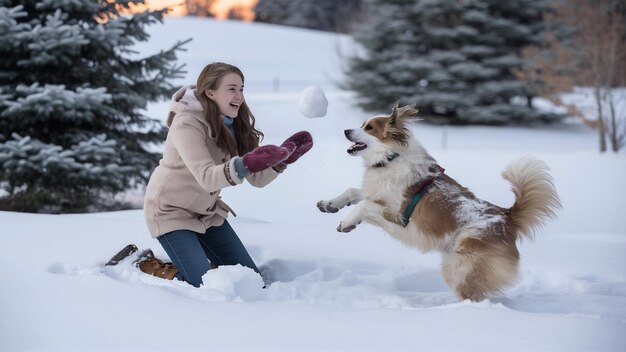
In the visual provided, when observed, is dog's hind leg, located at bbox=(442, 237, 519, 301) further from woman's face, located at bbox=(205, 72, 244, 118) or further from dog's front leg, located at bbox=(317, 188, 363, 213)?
woman's face, located at bbox=(205, 72, 244, 118)

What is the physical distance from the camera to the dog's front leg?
382 cm

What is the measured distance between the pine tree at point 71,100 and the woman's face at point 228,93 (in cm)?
295

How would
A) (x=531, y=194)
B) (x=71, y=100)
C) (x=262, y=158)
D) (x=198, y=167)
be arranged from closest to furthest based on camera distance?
(x=262, y=158) < (x=198, y=167) < (x=531, y=194) < (x=71, y=100)

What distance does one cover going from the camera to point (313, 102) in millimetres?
3898

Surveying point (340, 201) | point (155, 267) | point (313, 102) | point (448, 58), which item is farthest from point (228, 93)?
point (448, 58)

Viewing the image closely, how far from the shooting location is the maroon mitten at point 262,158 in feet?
9.95

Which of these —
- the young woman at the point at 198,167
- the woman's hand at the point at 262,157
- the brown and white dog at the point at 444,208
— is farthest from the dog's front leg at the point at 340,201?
the woman's hand at the point at 262,157

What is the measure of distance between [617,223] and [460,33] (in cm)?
1118

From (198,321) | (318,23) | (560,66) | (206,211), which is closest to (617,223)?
(206,211)

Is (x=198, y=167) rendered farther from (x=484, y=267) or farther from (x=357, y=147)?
(x=484, y=267)

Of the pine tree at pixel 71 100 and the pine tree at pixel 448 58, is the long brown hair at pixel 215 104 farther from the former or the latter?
the pine tree at pixel 448 58

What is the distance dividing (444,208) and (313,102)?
1.09 m

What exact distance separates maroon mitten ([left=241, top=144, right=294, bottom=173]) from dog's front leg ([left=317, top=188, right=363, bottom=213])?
831 mm

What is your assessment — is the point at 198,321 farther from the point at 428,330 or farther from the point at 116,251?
the point at 116,251
